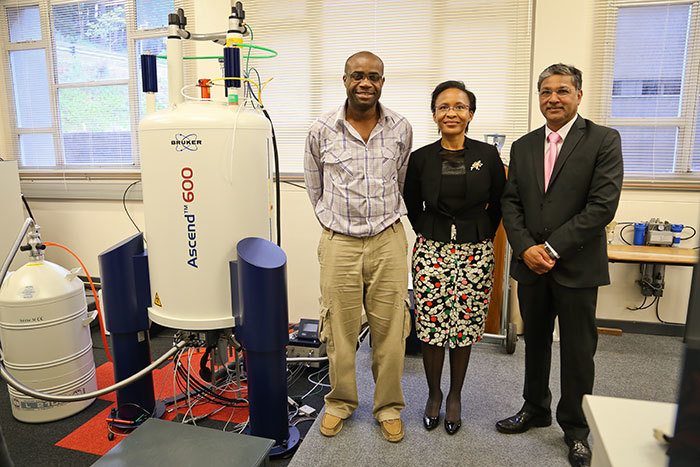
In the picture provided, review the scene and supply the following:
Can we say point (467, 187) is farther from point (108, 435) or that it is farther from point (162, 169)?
point (108, 435)

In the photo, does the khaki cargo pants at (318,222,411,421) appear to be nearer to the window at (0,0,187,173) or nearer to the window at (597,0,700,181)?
the window at (597,0,700,181)

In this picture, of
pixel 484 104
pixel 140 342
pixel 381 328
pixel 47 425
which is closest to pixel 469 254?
pixel 381 328

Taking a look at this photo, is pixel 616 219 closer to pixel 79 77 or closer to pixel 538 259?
pixel 538 259

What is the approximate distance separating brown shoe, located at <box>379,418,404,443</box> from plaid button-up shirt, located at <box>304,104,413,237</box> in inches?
30.5

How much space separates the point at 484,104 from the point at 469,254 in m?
1.69

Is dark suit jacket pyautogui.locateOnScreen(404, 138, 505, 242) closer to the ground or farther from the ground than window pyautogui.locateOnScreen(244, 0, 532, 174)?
closer to the ground

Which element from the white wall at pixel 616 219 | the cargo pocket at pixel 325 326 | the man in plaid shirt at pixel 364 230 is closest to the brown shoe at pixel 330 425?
the man in plaid shirt at pixel 364 230

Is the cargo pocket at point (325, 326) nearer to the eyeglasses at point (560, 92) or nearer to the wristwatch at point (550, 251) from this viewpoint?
the wristwatch at point (550, 251)

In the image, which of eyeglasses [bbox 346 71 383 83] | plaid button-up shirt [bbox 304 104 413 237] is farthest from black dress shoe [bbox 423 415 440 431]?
eyeglasses [bbox 346 71 383 83]

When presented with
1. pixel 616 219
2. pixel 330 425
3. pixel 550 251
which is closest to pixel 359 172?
pixel 550 251

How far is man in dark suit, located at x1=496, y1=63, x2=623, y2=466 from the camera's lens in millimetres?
1679

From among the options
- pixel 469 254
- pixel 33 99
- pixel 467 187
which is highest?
pixel 33 99

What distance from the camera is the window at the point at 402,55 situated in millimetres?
3137

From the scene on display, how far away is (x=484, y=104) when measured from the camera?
321 centimetres
